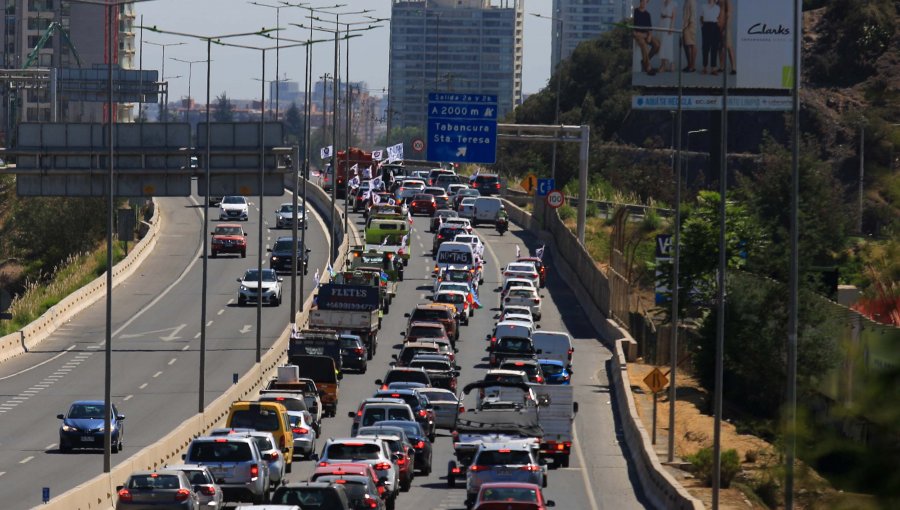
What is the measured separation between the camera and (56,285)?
77.4 metres

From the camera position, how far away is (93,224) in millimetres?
92750

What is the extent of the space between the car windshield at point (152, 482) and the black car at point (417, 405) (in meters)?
15.1

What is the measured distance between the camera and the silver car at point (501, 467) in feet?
96.3

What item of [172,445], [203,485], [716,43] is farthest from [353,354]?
[716,43]

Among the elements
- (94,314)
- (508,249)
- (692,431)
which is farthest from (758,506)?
(508,249)

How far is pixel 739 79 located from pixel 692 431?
35.6m

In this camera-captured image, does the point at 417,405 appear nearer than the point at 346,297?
Yes

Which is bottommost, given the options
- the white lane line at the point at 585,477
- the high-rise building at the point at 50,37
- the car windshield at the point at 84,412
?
the white lane line at the point at 585,477

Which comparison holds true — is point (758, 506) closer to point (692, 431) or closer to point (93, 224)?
point (692, 431)

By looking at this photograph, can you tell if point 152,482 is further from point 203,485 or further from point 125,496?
point 203,485

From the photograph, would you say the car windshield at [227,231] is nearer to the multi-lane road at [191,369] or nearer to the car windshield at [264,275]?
the multi-lane road at [191,369]

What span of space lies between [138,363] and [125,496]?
1268 inches

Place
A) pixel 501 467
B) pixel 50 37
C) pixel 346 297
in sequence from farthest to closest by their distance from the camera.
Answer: pixel 50 37 < pixel 346 297 < pixel 501 467

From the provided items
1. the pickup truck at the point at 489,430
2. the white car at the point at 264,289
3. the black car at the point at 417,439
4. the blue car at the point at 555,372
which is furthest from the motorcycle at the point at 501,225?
the black car at the point at 417,439
